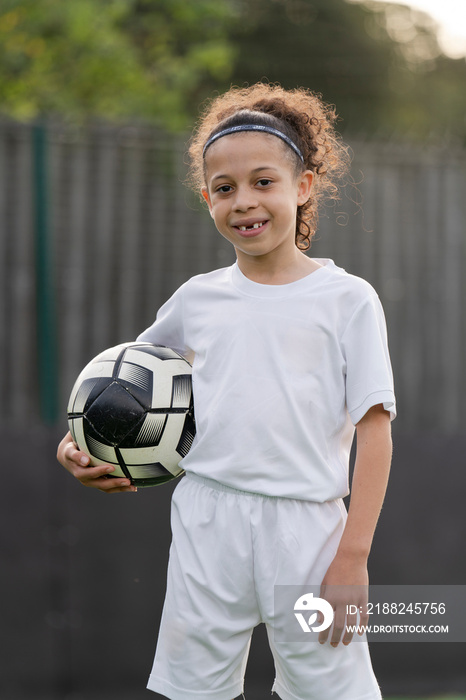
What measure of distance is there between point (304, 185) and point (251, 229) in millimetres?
264

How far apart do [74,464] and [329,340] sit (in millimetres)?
887

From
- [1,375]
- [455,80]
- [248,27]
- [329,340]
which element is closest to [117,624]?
[1,375]

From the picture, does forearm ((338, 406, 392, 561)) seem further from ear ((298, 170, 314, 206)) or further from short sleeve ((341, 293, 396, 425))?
ear ((298, 170, 314, 206))

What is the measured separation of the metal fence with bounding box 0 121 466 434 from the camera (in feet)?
15.6

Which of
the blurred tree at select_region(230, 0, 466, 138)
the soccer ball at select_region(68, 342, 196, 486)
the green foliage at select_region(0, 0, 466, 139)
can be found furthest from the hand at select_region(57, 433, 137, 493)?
the blurred tree at select_region(230, 0, 466, 138)

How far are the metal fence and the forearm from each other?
279 cm

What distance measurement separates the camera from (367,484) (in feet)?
7.45

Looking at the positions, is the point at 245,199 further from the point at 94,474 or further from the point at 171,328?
the point at 94,474

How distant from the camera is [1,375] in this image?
15.6 ft

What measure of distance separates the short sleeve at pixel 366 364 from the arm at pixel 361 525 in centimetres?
5

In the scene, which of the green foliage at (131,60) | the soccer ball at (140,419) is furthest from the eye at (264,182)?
the green foliage at (131,60)

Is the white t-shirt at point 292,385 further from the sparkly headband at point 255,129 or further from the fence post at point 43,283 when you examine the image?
the fence post at point 43,283

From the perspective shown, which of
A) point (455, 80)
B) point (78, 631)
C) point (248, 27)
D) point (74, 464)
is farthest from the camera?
point (455, 80)

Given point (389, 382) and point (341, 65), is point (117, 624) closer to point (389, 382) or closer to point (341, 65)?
point (389, 382)
